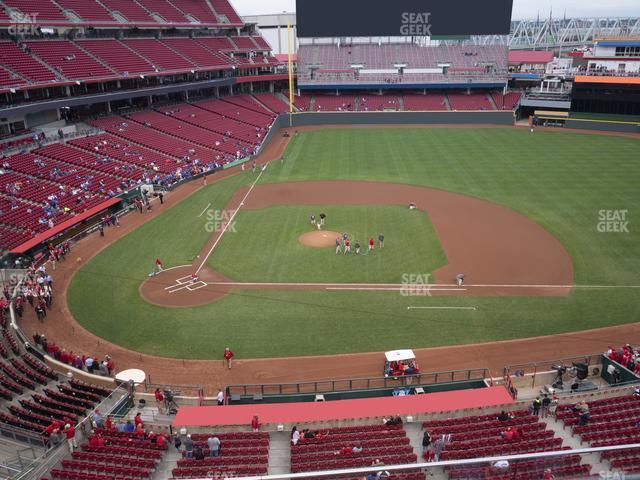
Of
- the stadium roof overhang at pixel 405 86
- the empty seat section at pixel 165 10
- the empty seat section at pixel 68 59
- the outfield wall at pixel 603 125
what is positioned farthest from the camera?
the stadium roof overhang at pixel 405 86

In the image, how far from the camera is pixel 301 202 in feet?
138

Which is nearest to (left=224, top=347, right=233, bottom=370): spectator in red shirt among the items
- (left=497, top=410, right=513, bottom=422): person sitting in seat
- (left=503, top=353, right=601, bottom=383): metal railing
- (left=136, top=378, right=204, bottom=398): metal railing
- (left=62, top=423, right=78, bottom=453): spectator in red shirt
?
(left=136, top=378, right=204, bottom=398): metal railing

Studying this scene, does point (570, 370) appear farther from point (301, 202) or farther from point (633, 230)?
point (301, 202)

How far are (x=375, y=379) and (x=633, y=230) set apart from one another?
24.5 metres

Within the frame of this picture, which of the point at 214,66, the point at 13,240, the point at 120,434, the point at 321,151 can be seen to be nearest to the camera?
the point at 120,434

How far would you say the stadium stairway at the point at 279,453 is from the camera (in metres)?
14.8

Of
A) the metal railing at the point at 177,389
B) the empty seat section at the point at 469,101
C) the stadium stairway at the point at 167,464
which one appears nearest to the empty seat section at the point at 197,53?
the empty seat section at the point at 469,101

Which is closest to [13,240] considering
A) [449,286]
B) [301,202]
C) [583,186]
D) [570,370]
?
[301,202]

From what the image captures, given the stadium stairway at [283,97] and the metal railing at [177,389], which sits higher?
the stadium stairway at [283,97]

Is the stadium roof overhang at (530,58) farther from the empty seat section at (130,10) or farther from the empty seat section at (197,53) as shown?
the empty seat section at (130,10)

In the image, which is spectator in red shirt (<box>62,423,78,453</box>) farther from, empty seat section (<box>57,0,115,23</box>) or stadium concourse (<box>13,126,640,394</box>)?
empty seat section (<box>57,0,115,23</box>)

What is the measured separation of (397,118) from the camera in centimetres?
7656

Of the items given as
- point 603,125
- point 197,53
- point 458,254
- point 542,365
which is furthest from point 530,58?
point 542,365

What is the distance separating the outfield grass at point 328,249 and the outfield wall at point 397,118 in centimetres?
3952
